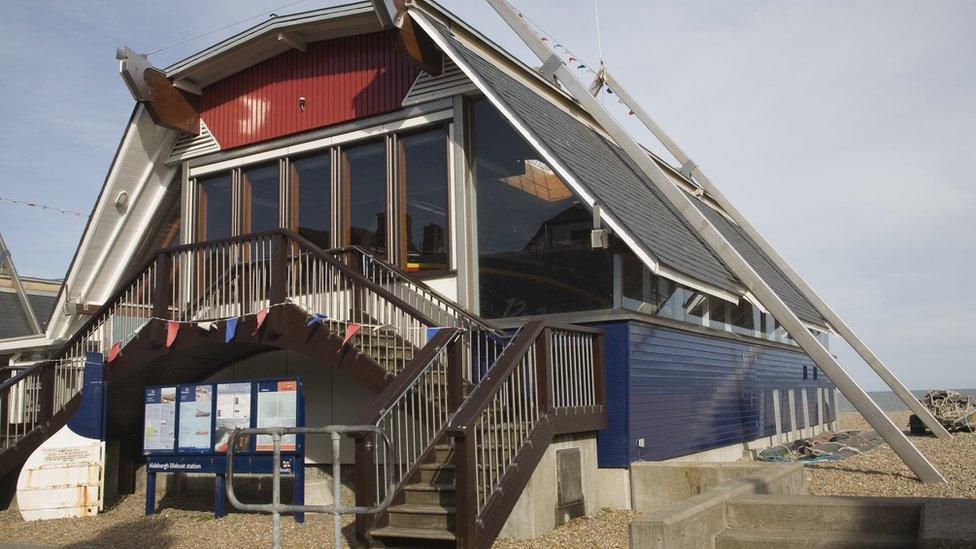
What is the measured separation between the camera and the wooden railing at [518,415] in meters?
7.63

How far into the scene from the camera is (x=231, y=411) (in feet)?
37.4

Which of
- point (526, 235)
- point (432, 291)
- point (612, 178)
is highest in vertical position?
point (612, 178)

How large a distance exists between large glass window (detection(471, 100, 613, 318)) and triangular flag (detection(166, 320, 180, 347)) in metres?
3.82

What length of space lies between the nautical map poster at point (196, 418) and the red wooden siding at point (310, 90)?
4281 mm

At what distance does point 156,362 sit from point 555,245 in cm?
562

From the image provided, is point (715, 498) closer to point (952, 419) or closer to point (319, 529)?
point (319, 529)

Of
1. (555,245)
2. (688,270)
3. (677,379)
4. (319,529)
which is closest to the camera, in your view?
(319,529)

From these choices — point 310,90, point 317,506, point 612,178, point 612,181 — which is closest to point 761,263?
point 612,178

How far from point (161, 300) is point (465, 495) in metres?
5.87

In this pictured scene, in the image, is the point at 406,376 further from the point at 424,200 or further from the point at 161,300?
the point at 161,300

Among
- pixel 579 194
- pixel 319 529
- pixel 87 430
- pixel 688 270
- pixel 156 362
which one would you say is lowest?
pixel 319 529

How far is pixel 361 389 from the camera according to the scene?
40.5 ft

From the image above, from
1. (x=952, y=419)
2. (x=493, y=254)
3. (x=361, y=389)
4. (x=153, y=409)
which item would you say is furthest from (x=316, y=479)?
(x=952, y=419)

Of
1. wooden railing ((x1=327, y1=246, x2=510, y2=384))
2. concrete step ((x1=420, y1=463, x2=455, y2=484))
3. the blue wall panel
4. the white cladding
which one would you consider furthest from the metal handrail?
the white cladding
